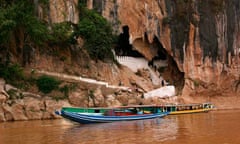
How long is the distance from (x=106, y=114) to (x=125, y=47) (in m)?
14.3

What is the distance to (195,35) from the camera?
36812 millimetres

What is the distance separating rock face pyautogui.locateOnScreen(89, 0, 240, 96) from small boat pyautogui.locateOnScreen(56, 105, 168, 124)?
9.52 m

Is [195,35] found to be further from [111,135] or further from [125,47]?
[111,135]

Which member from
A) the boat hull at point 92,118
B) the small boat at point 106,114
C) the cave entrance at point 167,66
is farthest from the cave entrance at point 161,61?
the boat hull at point 92,118

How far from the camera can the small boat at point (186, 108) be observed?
30.8 m

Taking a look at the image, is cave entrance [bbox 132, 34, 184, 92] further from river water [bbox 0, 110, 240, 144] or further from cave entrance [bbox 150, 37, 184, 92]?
river water [bbox 0, 110, 240, 144]

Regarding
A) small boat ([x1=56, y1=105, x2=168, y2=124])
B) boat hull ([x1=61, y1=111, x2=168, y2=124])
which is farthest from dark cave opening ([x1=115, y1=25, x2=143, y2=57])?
boat hull ([x1=61, y1=111, x2=168, y2=124])

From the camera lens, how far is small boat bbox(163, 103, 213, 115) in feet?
101

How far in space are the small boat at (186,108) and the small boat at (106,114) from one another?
2696mm

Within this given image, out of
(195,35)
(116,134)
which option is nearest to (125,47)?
(195,35)

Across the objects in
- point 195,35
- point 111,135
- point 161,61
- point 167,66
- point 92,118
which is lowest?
point 111,135

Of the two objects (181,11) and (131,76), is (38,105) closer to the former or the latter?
(131,76)

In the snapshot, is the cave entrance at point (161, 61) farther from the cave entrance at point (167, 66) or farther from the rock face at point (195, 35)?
the rock face at point (195, 35)

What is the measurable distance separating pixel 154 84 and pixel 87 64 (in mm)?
6879
